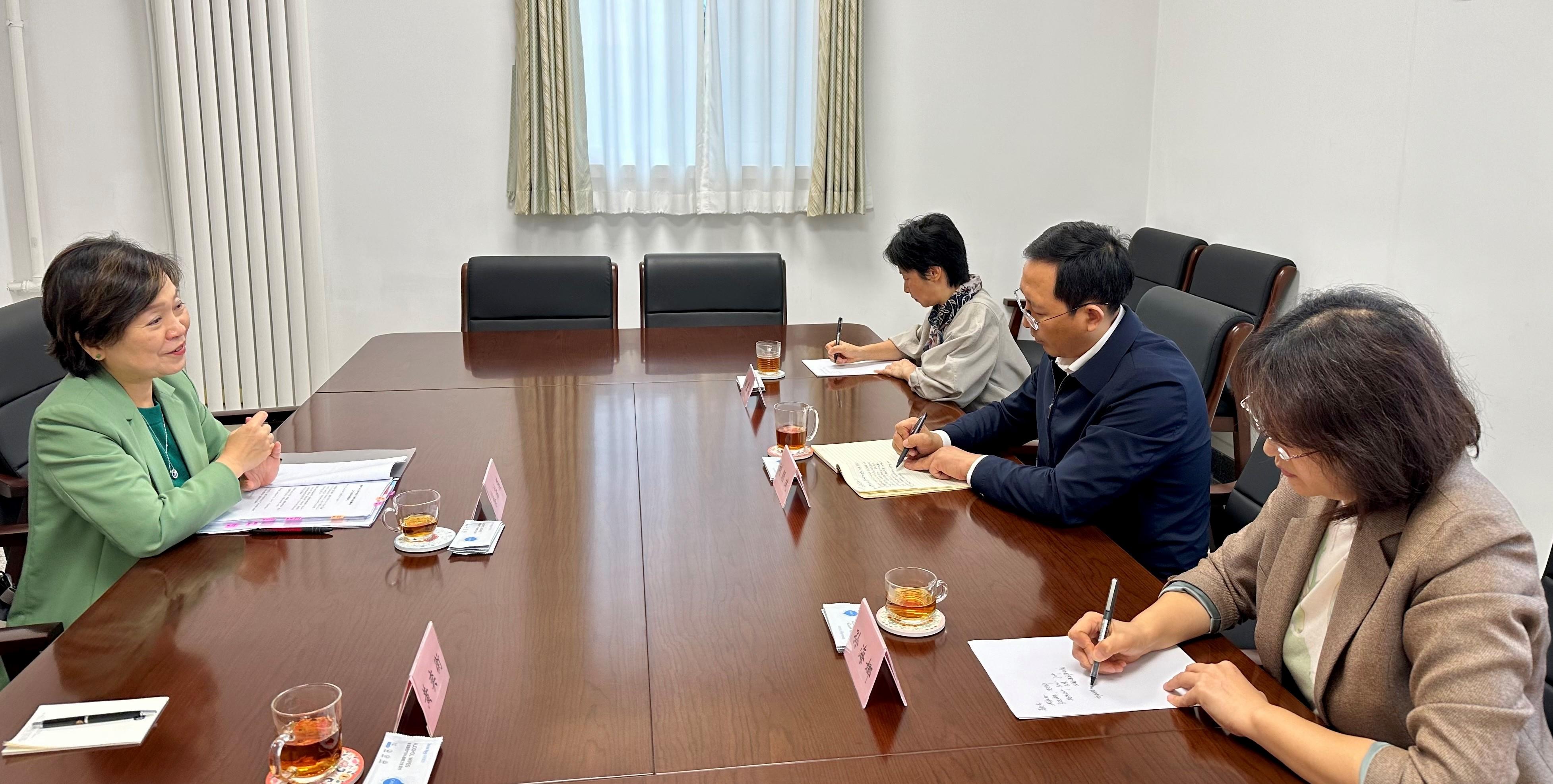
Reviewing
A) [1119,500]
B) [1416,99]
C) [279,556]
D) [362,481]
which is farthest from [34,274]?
[1416,99]

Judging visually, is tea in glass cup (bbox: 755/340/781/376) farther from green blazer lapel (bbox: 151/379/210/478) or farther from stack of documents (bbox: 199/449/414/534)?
green blazer lapel (bbox: 151/379/210/478)

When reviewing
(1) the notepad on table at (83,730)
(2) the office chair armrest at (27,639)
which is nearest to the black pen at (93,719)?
(1) the notepad on table at (83,730)

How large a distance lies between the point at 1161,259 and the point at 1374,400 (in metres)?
3.65

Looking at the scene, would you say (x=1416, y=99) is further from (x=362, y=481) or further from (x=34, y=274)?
(x=34, y=274)

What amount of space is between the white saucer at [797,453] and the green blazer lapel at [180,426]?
1.06m

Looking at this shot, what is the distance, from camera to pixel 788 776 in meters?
1.13

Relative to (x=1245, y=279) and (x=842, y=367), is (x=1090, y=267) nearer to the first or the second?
(x=842, y=367)

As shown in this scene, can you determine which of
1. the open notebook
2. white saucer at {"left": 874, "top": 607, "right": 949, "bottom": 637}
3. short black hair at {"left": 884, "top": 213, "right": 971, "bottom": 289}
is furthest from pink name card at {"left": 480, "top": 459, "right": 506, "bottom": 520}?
short black hair at {"left": 884, "top": 213, "right": 971, "bottom": 289}

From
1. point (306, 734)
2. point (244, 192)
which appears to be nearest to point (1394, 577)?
point (306, 734)

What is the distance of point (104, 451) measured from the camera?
1.68m

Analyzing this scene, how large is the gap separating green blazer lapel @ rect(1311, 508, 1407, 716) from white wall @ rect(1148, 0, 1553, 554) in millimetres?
2302

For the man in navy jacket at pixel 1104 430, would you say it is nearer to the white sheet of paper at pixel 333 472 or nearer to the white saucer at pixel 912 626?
the white saucer at pixel 912 626

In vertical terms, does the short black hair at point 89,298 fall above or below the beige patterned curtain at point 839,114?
below

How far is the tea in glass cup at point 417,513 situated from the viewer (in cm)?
173
